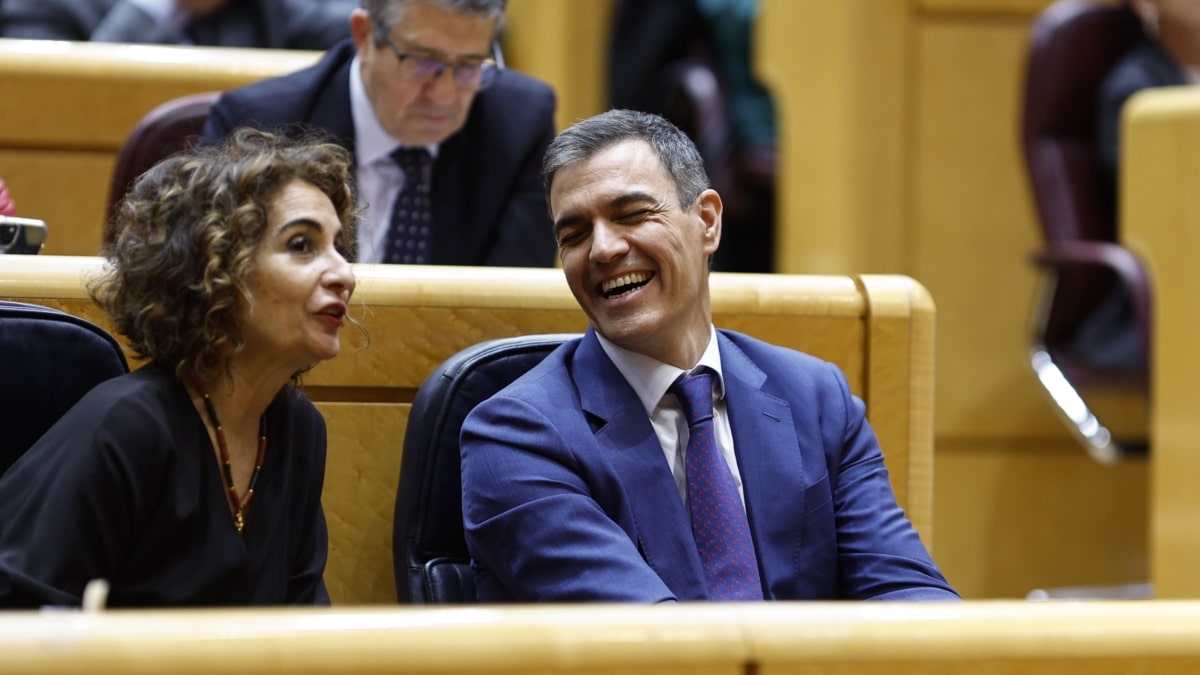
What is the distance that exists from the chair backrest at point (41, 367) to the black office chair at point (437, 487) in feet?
0.88

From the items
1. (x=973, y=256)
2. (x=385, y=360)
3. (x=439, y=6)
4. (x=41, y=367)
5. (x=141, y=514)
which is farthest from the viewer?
(x=973, y=256)

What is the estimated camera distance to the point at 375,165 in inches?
84.0

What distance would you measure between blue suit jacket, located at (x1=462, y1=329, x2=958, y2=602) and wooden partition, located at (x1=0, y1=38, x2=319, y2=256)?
119 centimetres

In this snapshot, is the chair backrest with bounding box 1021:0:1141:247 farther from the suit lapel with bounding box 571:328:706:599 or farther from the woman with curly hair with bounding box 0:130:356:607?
the woman with curly hair with bounding box 0:130:356:607

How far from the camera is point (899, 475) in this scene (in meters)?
1.73

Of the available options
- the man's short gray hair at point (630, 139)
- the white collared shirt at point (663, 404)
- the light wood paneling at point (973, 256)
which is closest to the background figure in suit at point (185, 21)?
the light wood paneling at point (973, 256)

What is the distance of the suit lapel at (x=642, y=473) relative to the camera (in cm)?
138

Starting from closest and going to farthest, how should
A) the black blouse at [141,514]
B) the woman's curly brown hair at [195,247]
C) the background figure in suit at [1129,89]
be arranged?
the black blouse at [141,514] < the woman's curly brown hair at [195,247] < the background figure in suit at [1129,89]

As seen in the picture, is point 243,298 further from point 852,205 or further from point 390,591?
point 852,205

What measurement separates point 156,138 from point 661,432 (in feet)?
3.09

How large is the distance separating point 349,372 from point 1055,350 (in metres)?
1.69

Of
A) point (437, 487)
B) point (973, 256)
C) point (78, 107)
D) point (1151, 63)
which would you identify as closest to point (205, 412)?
point (437, 487)

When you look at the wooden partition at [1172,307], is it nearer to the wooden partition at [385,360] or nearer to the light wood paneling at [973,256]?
the light wood paneling at [973,256]

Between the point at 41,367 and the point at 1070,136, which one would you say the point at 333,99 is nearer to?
the point at 41,367
